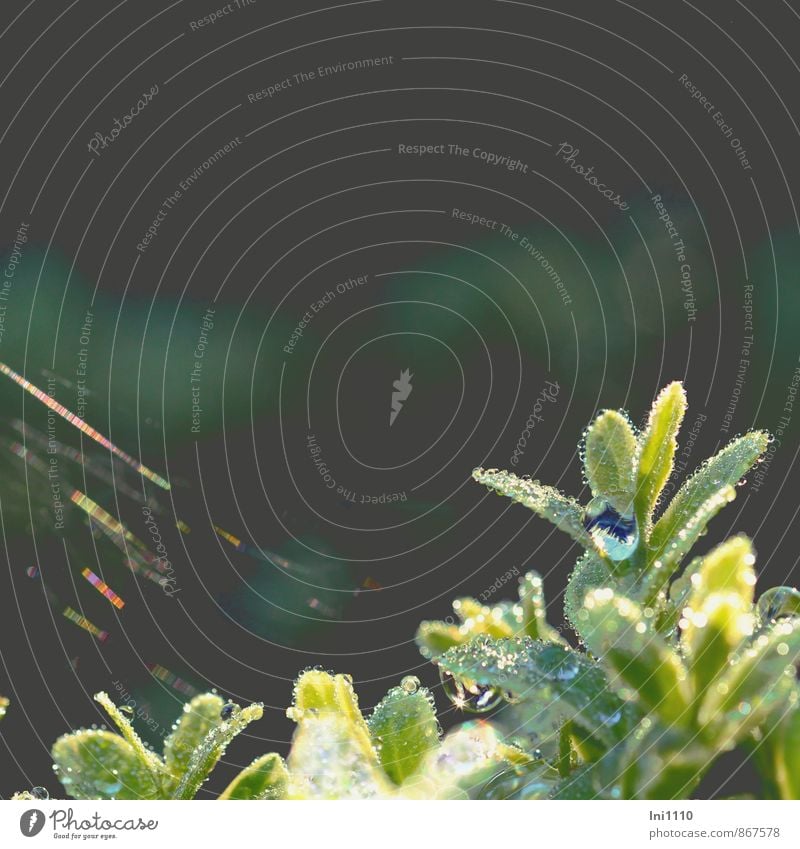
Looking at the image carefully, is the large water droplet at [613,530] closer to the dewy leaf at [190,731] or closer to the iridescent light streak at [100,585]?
the dewy leaf at [190,731]

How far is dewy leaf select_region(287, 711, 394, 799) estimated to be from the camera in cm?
39

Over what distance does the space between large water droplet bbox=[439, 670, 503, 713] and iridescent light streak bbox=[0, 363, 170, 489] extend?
0.49 m

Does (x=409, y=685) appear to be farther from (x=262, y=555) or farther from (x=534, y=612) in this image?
(x=262, y=555)

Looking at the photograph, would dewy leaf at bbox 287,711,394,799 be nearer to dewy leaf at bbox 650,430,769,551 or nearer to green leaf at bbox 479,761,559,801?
green leaf at bbox 479,761,559,801

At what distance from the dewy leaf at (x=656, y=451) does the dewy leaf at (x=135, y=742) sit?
0.88 feet

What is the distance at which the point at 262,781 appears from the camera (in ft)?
1.39

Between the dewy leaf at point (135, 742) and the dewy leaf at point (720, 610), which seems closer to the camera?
the dewy leaf at point (720, 610)

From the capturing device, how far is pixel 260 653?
840mm

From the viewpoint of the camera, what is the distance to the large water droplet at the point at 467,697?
497mm

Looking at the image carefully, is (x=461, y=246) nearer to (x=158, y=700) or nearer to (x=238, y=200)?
(x=238, y=200)

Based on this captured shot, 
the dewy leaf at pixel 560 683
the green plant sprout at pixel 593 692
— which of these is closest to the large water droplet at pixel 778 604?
the green plant sprout at pixel 593 692

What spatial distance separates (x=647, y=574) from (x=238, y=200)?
68 centimetres
